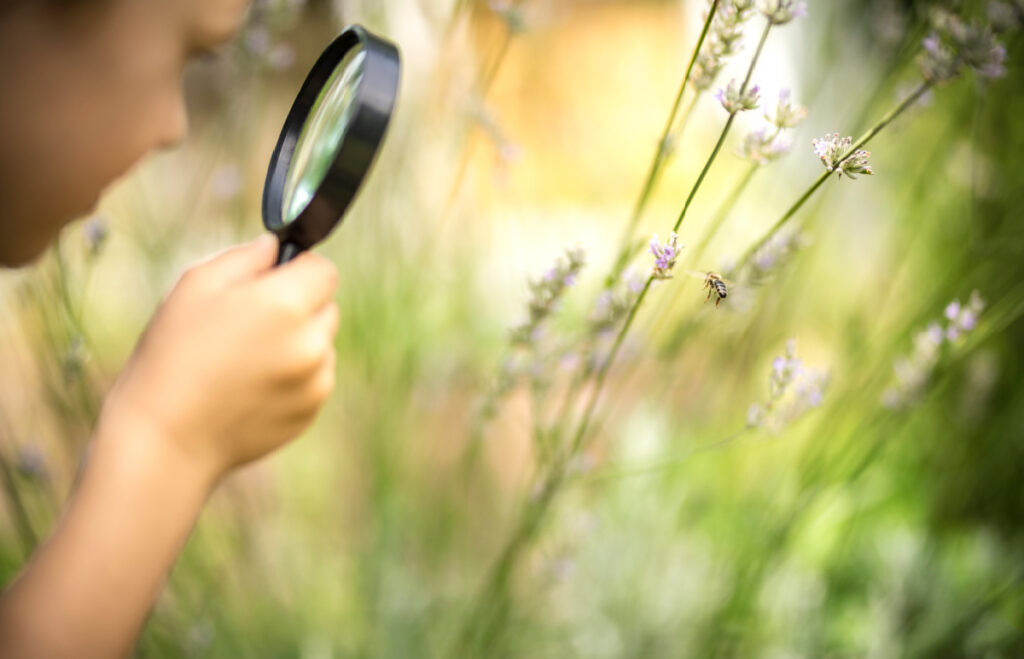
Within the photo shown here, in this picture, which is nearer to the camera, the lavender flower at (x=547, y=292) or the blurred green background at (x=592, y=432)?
the lavender flower at (x=547, y=292)

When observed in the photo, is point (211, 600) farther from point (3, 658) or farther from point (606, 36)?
point (606, 36)

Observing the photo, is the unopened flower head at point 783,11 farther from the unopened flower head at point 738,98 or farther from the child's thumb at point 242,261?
the child's thumb at point 242,261

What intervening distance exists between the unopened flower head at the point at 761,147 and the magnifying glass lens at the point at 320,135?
207 millimetres

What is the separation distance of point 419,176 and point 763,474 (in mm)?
547

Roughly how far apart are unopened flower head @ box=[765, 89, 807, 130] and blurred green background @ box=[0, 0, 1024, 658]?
0.20 m

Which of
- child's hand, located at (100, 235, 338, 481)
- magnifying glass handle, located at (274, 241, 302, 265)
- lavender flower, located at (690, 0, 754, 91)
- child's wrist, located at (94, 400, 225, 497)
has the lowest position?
child's wrist, located at (94, 400, 225, 497)

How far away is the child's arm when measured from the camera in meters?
0.37

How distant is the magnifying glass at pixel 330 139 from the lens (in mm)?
352

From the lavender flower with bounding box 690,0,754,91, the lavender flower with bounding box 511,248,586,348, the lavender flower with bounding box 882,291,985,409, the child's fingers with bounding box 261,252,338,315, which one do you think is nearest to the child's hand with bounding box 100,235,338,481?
the child's fingers with bounding box 261,252,338,315

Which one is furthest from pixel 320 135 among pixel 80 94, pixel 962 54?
pixel 962 54

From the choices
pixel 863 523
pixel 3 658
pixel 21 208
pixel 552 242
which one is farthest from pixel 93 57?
pixel 552 242

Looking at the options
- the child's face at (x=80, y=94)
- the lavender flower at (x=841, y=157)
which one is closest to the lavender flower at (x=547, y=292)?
the lavender flower at (x=841, y=157)

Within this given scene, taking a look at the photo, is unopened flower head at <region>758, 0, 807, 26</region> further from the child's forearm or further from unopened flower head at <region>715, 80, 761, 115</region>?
the child's forearm

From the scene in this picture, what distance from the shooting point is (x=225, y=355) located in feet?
1.24
